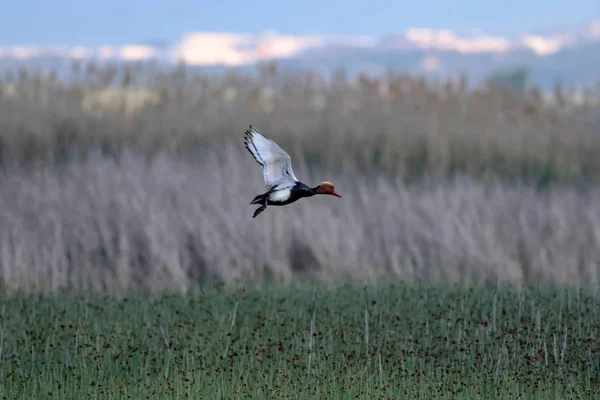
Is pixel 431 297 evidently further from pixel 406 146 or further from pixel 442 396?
pixel 406 146

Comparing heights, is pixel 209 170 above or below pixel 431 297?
above

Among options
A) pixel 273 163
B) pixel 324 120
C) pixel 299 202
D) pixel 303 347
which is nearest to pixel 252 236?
pixel 299 202

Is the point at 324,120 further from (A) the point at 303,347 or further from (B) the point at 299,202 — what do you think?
(A) the point at 303,347

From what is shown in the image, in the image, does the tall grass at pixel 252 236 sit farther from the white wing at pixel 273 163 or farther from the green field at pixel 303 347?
the white wing at pixel 273 163

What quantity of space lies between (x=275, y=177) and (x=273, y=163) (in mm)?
54

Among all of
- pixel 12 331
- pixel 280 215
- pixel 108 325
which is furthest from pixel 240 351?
pixel 280 215

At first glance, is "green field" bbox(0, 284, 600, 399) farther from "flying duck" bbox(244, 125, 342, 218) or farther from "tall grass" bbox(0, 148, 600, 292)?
"flying duck" bbox(244, 125, 342, 218)

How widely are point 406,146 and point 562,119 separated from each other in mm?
4207

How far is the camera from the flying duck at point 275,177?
3.25m

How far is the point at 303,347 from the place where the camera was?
7461mm

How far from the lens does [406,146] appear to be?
15898 millimetres

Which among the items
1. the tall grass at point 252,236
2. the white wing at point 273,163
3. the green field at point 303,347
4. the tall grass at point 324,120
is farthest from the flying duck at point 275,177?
the tall grass at point 324,120

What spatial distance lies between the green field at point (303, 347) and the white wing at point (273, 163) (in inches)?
129

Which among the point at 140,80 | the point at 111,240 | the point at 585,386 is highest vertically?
the point at 140,80
